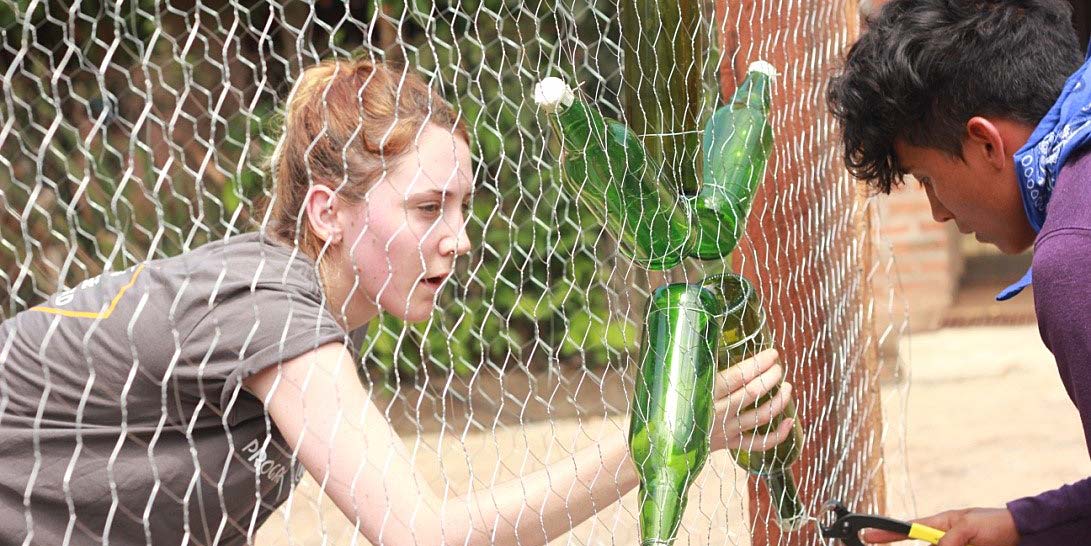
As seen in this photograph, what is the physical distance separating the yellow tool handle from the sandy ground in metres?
0.70

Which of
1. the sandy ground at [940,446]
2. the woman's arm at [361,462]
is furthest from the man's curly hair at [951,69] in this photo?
the sandy ground at [940,446]

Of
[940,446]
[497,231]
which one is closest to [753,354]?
[497,231]

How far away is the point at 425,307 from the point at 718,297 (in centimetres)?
33

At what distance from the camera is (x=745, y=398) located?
123cm

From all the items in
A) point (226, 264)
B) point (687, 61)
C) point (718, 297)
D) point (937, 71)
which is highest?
point (687, 61)

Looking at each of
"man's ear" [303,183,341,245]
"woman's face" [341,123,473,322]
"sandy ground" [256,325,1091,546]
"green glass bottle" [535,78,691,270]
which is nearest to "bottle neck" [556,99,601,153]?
"green glass bottle" [535,78,691,270]

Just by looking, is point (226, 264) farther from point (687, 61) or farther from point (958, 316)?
point (958, 316)

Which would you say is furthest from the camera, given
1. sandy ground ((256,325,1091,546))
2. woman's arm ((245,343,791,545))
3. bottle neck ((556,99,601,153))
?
sandy ground ((256,325,1091,546))

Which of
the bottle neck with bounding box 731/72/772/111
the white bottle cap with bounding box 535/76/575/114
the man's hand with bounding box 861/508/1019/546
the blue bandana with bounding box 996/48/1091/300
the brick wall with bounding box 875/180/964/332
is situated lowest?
the man's hand with bounding box 861/508/1019/546

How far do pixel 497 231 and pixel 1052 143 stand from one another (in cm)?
219

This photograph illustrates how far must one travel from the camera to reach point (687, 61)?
1.37 metres

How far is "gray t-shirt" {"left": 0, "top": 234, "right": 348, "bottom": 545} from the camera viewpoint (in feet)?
3.23

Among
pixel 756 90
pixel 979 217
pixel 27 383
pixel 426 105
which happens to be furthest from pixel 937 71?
pixel 27 383

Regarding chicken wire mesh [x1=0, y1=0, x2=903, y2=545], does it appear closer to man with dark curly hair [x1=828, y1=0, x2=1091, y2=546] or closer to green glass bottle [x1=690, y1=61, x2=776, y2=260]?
green glass bottle [x1=690, y1=61, x2=776, y2=260]
